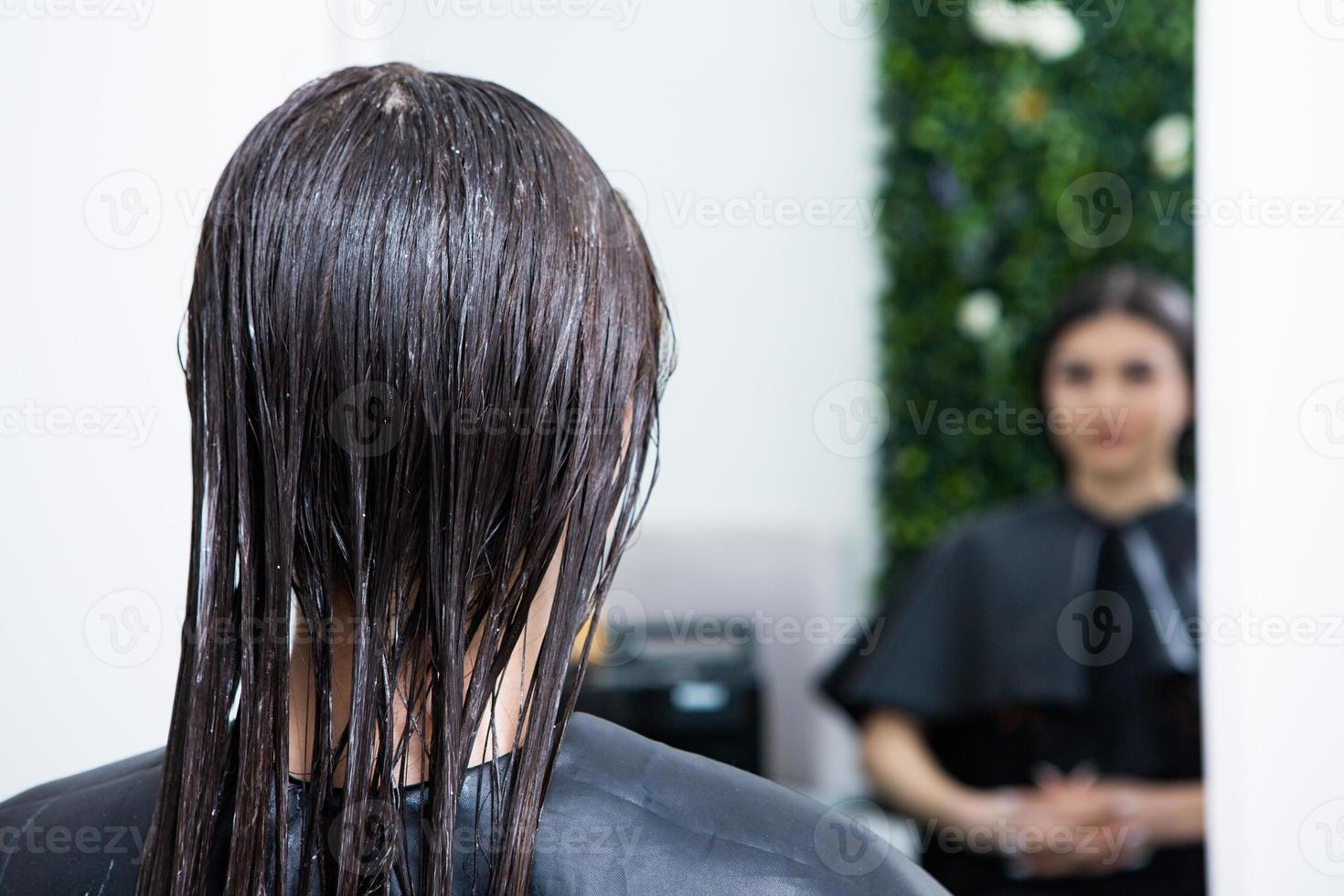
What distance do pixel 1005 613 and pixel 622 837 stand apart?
1280 millimetres

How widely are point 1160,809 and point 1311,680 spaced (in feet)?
2.32

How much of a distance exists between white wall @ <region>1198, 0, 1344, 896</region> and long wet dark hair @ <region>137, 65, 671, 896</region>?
62 centimetres

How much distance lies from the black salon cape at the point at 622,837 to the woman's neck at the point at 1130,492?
1.24 meters

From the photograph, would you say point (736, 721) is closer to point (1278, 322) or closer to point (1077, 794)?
point (1077, 794)

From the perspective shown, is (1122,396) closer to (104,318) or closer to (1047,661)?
(1047,661)

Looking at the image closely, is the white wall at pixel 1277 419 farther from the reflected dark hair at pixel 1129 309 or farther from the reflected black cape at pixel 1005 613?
the reflected dark hair at pixel 1129 309

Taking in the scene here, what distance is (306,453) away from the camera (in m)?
0.60

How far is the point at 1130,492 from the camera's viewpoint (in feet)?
5.81

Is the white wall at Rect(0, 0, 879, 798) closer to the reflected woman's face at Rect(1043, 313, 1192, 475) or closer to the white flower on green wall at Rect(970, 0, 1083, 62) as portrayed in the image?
the reflected woman's face at Rect(1043, 313, 1192, 475)

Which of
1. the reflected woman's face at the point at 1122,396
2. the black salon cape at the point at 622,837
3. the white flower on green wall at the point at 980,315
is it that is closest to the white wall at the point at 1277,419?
the black salon cape at the point at 622,837

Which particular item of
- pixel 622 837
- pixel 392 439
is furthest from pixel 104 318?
pixel 622 837

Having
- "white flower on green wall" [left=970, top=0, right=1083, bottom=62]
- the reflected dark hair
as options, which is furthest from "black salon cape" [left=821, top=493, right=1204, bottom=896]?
"white flower on green wall" [left=970, top=0, right=1083, bottom=62]

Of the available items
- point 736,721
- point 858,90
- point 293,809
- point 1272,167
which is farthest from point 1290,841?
point 858,90

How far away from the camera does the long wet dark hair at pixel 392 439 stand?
564mm
